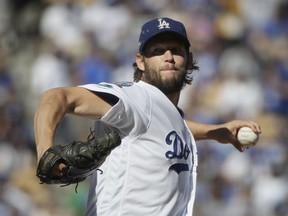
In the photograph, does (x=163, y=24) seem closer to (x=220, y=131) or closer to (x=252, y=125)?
(x=252, y=125)

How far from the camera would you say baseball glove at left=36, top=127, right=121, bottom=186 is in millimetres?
3197

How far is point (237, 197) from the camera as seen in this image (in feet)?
30.4

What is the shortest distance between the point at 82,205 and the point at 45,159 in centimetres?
564

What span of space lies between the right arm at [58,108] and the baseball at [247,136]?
4.49ft

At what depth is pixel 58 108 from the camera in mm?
3410

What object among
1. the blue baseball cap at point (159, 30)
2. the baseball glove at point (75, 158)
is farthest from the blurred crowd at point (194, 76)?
the baseball glove at point (75, 158)

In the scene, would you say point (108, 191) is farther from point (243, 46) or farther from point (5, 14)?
point (5, 14)

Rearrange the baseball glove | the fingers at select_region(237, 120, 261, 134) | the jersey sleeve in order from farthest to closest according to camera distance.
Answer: the fingers at select_region(237, 120, 261, 134) < the jersey sleeve < the baseball glove

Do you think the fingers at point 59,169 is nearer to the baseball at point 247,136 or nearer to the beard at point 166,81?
the beard at point 166,81

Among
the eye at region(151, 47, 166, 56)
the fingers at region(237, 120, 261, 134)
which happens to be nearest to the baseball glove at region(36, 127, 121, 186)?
the eye at region(151, 47, 166, 56)

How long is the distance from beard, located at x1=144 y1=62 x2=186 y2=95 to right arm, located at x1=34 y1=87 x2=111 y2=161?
576 mm

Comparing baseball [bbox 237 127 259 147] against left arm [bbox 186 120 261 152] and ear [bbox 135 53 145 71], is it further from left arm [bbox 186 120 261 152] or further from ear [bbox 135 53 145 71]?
ear [bbox 135 53 145 71]

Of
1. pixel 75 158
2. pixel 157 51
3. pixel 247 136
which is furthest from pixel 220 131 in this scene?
pixel 75 158

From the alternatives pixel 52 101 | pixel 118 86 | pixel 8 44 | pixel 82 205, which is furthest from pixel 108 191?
pixel 8 44
